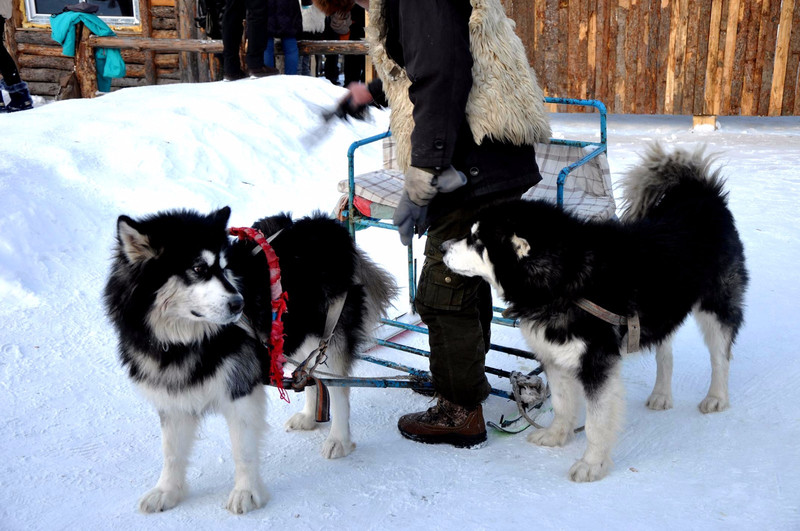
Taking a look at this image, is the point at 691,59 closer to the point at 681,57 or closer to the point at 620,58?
the point at 681,57

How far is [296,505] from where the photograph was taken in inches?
96.0

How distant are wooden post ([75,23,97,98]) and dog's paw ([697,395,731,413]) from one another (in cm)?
802

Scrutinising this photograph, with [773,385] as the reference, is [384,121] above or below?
above

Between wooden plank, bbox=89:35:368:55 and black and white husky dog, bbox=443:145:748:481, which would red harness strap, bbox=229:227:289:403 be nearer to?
black and white husky dog, bbox=443:145:748:481

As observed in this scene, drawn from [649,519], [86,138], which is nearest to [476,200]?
[649,519]

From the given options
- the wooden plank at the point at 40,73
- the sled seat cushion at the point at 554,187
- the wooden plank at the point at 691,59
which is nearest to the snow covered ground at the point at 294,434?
the sled seat cushion at the point at 554,187

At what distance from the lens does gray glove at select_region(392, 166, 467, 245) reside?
94.3 inches

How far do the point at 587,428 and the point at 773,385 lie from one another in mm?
1255

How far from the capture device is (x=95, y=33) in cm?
841

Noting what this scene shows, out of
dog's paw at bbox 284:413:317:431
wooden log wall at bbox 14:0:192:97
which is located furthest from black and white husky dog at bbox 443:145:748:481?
wooden log wall at bbox 14:0:192:97

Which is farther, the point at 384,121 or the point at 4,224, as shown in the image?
the point at 384,121

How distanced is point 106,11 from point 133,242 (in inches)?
415

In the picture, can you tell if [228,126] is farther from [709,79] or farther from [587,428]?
[709,79]

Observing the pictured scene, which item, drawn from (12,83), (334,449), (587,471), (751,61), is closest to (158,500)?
(334,449)
